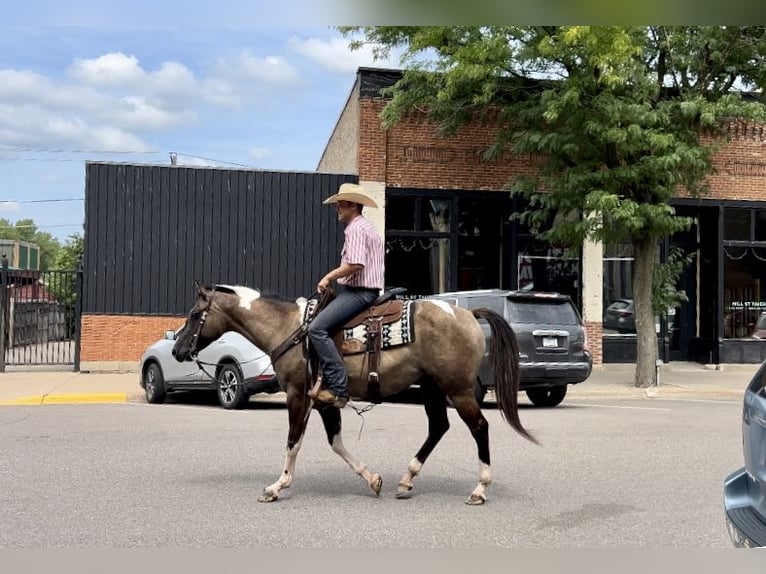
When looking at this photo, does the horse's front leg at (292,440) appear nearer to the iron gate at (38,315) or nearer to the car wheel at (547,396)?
the car wheel at (547,396)

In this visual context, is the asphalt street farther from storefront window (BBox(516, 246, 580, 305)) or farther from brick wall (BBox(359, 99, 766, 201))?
brick wall (BBox(359, 99, 766, 201))

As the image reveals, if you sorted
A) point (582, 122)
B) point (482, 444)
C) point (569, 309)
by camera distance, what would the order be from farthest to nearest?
point (582, 122)
point (569, 309)
point (482, 444)

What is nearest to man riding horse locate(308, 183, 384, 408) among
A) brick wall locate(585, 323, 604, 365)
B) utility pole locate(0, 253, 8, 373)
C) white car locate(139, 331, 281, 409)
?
white car locate(139, 331, 281, 409)

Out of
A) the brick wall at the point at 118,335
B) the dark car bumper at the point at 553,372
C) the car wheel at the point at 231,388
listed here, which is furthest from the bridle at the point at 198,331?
the brick wall at the point at 118,335

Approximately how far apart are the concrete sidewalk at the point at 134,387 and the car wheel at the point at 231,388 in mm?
2432

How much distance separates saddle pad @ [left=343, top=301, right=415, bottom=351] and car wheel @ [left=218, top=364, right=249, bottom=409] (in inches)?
258

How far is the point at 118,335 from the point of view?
19188 mm

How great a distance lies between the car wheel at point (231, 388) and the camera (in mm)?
13180

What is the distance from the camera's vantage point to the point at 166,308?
19.4 meters

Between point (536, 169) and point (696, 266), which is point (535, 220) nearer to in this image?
point (536, 169)

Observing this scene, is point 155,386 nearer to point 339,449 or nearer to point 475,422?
point 339,449

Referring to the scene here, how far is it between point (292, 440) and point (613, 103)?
35.8 feet

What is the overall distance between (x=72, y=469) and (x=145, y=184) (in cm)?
1243

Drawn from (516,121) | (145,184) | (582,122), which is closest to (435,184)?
(516,121)
